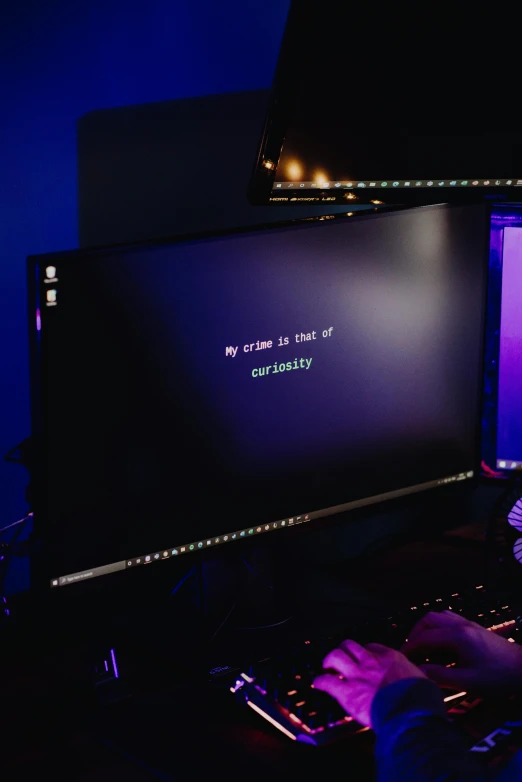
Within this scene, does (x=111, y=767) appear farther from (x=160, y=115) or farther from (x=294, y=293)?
(x=160, y=115)

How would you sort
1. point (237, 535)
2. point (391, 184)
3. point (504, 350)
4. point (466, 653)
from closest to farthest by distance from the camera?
1. point (466, 653)
2. point (237, 535)
3. point (391, 184)
4. point (504, 350)

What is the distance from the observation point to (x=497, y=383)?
156 cm

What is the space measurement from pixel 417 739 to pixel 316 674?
7.7 inches

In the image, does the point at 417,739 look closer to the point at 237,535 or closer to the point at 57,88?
the point at 237,535

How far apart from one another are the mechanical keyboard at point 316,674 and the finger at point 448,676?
1 centimetres

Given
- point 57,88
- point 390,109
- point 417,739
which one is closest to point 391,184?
point 390,109

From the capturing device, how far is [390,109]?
4.51ft

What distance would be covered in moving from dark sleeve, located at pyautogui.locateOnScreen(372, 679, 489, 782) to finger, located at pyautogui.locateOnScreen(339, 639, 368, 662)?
11 centimetres

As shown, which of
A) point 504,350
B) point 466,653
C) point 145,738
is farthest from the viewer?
point 504,350

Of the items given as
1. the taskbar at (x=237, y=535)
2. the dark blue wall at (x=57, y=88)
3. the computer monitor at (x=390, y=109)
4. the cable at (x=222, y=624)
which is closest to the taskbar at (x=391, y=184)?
the computer monitor at (x=390, y=109)

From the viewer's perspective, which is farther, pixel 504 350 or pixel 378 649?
pixel 504 350

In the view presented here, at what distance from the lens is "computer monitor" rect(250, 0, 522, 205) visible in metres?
1.28

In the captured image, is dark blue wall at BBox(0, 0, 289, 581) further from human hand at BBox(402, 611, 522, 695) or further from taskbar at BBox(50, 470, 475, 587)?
human hand at BBox(402, 611, 522, 695)

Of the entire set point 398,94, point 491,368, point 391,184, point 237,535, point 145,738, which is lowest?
point 145,738
